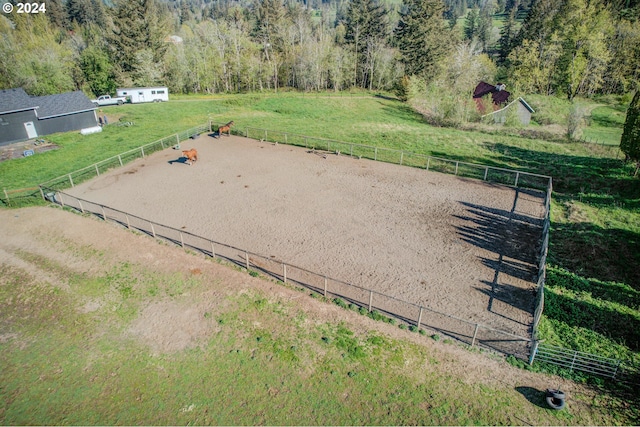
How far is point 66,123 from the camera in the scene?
1607 inches

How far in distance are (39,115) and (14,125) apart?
246 cm

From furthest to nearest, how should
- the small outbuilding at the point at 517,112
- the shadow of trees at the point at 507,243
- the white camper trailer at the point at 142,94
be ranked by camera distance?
the white camper trailer at the point at 142,94
the small outbuilding at the point at 517,112
the shadow of trees at the point at 507,243

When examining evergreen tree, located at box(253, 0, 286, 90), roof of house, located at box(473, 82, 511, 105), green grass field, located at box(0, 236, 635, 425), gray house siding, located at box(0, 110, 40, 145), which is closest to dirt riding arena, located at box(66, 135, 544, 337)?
green grass field, located at box(0, 236, 635, 425)

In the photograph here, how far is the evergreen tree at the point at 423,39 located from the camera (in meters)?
64.5

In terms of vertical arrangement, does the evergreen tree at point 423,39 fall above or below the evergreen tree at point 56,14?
below

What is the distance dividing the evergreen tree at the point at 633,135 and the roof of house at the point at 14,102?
54.8m

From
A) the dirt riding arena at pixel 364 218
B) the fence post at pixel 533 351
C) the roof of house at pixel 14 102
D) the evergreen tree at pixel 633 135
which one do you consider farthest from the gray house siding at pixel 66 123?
the evergreen tree at pixel 633 135

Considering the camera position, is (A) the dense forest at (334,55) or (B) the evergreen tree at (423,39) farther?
(B) the evergreen tree at (423,39)

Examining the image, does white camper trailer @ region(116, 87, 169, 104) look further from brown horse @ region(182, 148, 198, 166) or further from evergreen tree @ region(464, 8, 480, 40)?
evergreen tree @ region(464, 8, 480, 40)

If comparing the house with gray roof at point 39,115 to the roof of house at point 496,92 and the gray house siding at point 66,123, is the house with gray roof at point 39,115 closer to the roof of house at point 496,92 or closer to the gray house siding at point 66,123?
the gray house siding at point 66,123

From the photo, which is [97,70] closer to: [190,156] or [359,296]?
[190,156]

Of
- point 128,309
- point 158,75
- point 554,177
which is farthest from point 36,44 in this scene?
point 554,177

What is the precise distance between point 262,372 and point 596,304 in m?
14.4

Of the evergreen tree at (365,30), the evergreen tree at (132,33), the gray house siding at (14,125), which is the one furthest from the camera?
the evergreen tree at (365,30)
